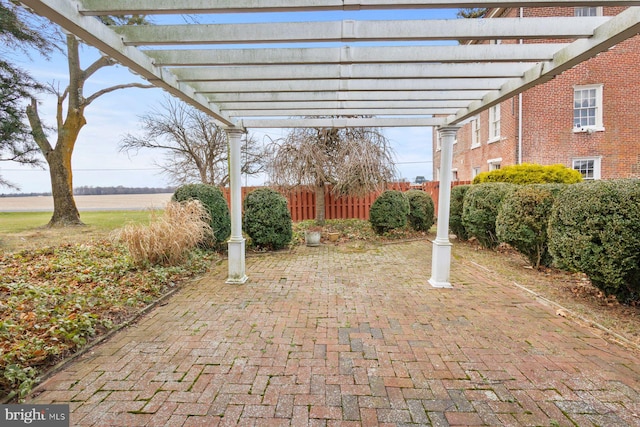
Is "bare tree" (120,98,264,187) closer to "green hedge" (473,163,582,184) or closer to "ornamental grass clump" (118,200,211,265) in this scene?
"ornamental grass clump" (118,200,211,265)

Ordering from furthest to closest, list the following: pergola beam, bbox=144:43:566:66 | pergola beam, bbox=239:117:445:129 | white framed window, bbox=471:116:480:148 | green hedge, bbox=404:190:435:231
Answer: white framed window, bbox=471:116:480:148
green hedge, bbox=404:190:435:231
pergola beam, bbox=239:117:445:129
pergola beam, bbox=144:43:566:66

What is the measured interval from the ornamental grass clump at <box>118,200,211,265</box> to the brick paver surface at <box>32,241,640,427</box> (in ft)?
4.42

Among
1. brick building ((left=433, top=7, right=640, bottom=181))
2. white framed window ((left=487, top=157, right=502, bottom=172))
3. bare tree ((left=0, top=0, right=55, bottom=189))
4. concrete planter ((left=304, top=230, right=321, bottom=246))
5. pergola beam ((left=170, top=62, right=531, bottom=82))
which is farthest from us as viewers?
white framed window ((left=487, top=157, right=502, bottom=172))

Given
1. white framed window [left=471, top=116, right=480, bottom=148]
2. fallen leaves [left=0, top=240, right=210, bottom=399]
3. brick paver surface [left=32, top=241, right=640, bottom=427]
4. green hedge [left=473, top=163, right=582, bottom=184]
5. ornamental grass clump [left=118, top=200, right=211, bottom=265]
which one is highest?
white framed window [left=471, top=116, right=480, bottom=148]

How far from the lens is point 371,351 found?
2641mm

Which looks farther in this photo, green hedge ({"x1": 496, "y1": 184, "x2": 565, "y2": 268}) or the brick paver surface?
green hedge ({"x1": 496, "y1": 184, "x2": 565, "y2": 268})

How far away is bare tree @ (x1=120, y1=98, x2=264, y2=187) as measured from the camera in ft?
43.9

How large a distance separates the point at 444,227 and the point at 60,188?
41.3 feet

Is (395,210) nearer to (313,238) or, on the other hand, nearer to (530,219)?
(313,238)

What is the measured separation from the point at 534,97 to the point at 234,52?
12.3m

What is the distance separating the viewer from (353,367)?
2396 mm

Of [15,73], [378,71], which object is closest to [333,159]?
[378,71]

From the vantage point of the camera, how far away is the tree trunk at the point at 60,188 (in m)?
10.2

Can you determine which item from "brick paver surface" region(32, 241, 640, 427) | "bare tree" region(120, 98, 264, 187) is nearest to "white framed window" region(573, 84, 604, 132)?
"brick paver surface" region(32, 241, 640, 427)
